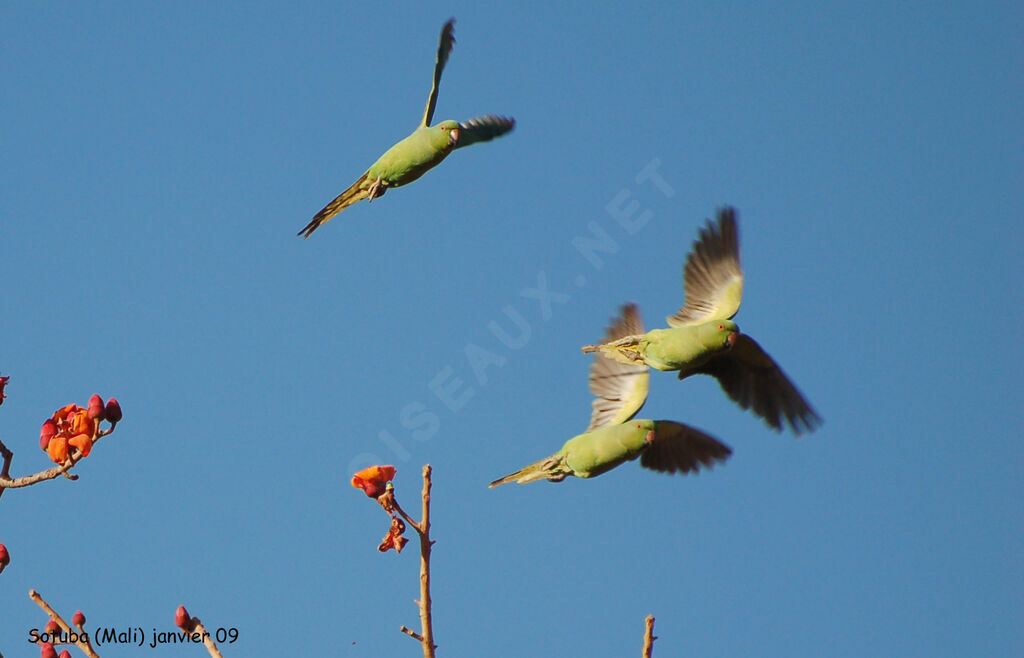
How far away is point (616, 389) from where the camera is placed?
30.3 feet

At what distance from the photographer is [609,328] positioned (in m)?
9.71

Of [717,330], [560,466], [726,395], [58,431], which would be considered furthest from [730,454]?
[58,431]

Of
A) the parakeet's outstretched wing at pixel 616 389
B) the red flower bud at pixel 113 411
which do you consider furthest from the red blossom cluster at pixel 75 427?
the parakeet's outstretched wing at pixel 616 389

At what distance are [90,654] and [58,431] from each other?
35.0 inches

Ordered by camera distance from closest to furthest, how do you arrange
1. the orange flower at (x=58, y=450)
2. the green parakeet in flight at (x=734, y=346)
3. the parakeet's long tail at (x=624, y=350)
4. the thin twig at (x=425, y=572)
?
the thin twig at (x=425, y=572) → the orange flower at (x=58, y=450) → the parakeet's long tail at (x=624, y=350) → the green parakeet in flight at (x=734, y=346)

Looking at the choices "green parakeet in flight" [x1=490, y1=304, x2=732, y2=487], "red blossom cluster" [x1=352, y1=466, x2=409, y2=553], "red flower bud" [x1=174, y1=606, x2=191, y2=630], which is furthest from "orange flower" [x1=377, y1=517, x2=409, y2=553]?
"green parakeet in flight" [x1=490, y1=304, x2=732, y2=487]

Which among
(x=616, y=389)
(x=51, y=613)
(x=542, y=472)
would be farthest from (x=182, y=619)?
(x=616, y=389)

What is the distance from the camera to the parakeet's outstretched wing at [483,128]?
812 cm

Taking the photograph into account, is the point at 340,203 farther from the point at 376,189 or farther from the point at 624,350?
the point at 624,350

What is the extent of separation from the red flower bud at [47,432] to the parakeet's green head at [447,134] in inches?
148

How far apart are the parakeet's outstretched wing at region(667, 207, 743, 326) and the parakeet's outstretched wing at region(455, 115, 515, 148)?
Result: 73.8 inches

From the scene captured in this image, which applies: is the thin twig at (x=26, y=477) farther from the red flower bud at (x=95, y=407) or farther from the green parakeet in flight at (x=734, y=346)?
the green parakeet in flight at (x=734, y=346)

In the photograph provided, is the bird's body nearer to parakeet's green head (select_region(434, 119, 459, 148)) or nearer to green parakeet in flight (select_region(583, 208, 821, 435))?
green parakeet in flight (select_region(583, 208, 821, 435))

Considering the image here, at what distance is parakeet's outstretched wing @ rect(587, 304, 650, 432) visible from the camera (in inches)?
354
